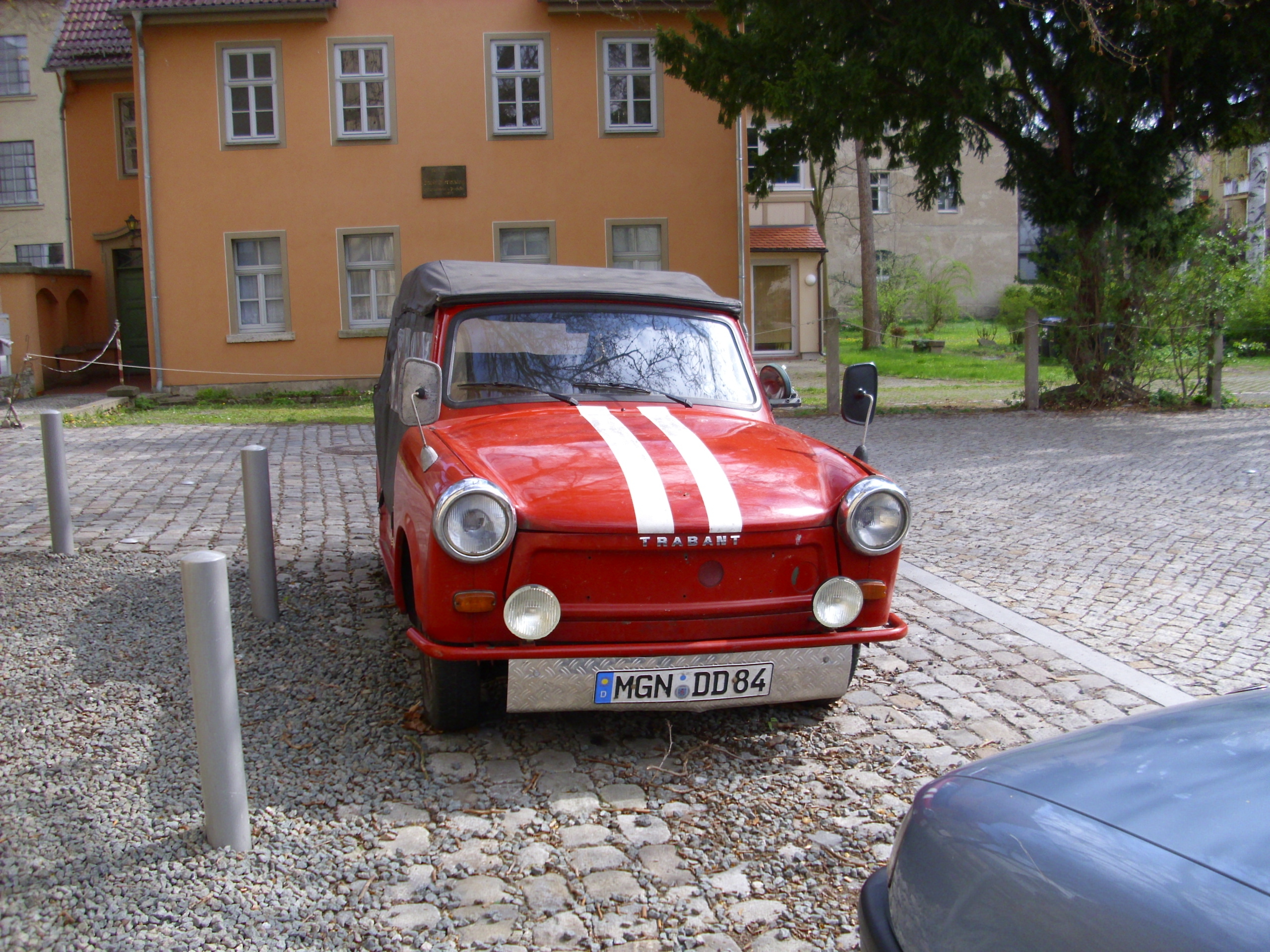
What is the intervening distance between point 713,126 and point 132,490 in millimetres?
14618

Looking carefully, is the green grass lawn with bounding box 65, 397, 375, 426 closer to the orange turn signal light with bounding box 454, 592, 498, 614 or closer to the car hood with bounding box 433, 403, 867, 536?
the car hood with bounding box 433, 403, 867, 536

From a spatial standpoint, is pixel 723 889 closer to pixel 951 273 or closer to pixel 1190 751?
pixel 1190 751

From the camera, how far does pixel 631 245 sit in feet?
71.3

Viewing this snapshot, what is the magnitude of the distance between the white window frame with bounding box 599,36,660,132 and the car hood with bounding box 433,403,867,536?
17.7 metres

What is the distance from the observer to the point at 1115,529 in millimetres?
7965

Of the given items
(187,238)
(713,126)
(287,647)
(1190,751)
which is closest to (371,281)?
(187,238)

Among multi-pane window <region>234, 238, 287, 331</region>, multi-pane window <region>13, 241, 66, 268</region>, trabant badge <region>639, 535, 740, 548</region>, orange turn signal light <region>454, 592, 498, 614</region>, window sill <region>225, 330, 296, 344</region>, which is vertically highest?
multi-pane window <region>13, 241, 66, 268</region>

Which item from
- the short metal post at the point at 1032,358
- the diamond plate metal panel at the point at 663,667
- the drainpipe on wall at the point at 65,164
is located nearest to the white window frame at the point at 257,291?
the drainpipe on wall at the point at 65,164

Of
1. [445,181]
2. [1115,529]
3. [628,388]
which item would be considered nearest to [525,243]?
[445,181]

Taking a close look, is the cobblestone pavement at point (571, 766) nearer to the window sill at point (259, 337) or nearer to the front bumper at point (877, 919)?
the front bumper at point (877, 919)

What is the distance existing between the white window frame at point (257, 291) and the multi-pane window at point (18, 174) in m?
13.1

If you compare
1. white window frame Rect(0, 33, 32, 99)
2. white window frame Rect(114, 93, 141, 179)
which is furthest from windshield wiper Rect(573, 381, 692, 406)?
white window frame Rect(0, 33, 32, 99)

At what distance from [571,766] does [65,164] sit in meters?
26.7

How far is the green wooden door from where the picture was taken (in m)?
25.2
